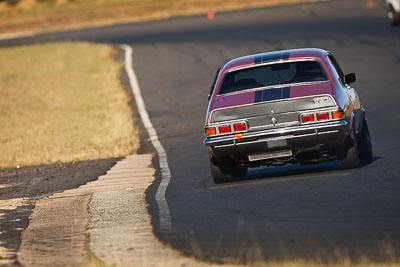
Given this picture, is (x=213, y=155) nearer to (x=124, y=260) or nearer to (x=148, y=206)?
(x=148, y=206)

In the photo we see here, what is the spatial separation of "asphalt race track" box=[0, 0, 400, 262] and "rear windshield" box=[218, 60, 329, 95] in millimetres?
1217

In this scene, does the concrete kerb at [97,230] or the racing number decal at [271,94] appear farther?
the racing number decal at [271,94]

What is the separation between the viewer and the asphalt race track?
8320 millimetres

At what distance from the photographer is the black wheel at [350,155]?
38.6 feet

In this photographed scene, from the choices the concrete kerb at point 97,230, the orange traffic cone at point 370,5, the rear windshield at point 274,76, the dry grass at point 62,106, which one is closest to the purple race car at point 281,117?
the rear windshield at point 274,76

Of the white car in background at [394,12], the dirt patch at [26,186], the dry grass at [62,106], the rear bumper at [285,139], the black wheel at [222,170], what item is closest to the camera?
the dirt patch at [26,186]

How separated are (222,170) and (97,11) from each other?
51.0 m

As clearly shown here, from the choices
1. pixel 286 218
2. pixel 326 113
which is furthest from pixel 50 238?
pixel 326 113

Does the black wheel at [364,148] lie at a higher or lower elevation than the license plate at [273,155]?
lower

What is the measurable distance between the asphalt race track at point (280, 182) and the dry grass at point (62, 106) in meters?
0.96

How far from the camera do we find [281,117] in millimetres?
11406

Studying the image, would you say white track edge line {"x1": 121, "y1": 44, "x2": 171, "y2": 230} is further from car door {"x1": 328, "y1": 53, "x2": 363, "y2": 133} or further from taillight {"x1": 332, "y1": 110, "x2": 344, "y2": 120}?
car door {"x1": 328, "y1": 53, "x2": 363, "y2": 133}

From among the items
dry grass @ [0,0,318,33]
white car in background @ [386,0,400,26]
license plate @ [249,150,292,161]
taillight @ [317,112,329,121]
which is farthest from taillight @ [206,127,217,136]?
dry grass @ [0,0,318,33]

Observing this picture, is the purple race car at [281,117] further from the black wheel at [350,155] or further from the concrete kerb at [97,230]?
the concrete kerb at [97,230]
